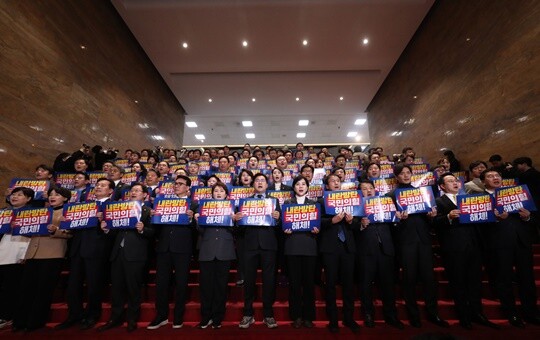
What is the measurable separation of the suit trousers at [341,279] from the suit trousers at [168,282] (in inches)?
69.6

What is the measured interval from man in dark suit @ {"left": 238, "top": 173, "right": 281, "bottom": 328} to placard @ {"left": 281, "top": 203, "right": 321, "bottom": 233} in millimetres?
168

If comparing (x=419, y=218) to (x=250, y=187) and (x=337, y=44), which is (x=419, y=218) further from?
(x=337, y=44)

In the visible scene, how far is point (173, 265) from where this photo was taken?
3.43m

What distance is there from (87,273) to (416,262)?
4099 millimetres

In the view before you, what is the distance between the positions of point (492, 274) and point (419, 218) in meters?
1.31

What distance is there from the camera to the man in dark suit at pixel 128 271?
10.5ft

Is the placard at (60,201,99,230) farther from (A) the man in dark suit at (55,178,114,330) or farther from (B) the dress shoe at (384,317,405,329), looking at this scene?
(B) the dress shoe at (384,317,405,329)

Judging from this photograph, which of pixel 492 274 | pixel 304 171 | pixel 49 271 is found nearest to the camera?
pixel 49 271

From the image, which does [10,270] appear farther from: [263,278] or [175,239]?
[263,278]

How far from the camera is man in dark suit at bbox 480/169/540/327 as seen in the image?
3135mm

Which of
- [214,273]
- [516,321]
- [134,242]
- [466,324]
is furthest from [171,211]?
[516,321]

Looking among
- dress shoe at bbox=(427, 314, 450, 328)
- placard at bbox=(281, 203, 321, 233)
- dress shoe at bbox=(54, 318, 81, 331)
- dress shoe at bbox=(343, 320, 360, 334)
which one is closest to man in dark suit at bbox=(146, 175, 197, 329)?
dress shoe at bbox=(54, 318, 81, 331)

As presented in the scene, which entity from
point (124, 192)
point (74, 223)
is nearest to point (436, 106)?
point (124, 192)

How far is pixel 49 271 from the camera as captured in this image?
3277 mm
